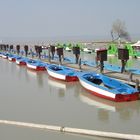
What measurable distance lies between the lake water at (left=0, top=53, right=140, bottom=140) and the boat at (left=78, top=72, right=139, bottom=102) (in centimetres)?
35

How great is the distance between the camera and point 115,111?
18922 millimetres

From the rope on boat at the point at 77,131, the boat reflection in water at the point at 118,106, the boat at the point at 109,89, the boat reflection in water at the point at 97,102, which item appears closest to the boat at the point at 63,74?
the boat at the point at 109,89

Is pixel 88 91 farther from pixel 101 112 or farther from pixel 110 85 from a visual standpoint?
pixel 101 112

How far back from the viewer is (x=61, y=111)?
19.1 metres

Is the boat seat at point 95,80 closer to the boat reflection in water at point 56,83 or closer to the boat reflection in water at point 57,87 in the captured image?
the boat reflection in water at point 57,87

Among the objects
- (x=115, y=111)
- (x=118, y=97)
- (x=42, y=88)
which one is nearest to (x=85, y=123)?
(x=115, y=111)

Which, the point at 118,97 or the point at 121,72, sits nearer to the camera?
the point at 118,97

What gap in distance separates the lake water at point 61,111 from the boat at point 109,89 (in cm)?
35

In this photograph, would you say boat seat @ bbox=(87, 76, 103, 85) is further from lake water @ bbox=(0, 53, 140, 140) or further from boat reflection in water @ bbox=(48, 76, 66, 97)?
boat reflection in water @ bbox=(48, 76, 66, 97)

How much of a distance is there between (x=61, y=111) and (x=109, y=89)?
11.7ft

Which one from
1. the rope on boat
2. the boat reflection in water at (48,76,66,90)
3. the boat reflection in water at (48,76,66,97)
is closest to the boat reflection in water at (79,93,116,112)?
the boat reflection in water at (48,76,66,97)

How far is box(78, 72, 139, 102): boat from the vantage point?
2006 cm

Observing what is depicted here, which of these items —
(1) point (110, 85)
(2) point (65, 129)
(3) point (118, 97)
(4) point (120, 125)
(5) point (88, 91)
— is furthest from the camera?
(5) point (88, 91)

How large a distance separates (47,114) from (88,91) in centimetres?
623
